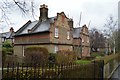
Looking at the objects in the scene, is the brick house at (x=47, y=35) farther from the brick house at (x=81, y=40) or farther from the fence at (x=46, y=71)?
the fence at (x=46, y=71)

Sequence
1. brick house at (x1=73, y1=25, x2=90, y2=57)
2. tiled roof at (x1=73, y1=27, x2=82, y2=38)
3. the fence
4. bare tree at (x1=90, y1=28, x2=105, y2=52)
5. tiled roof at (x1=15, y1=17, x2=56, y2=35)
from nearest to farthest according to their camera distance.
→ the fence
tiled roof at (x1=15, y1=17, x2=56, y2=35)
brick house at (x1=73, y1=25, x2=90, y2=57)
tiled roof at (x1=73, y1=27, x2=82, y2=38)
bare tree at (x1=90, y1=28, x2=105, y2=52)

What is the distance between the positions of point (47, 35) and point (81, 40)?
52.6ft

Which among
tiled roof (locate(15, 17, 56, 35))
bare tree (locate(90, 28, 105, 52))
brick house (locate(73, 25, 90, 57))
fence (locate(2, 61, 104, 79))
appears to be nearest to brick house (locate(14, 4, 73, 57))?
tiled roof (locate(15, 17, 56, 35))

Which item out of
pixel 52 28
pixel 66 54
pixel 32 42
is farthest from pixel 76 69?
pixel 32 42

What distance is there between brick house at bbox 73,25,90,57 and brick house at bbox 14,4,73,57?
7636 mm

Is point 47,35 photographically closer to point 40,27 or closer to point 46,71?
point 40,27

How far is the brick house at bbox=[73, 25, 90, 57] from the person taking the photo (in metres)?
45.3

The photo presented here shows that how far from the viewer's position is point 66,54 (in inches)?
961

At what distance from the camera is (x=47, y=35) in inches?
1280

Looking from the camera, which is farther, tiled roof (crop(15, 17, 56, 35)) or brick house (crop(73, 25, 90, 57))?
brick house (crop(73, 25, 90, 57))

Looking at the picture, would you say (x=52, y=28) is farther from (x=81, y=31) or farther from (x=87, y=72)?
(x=87, y=72)

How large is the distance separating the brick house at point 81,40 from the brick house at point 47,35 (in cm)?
764

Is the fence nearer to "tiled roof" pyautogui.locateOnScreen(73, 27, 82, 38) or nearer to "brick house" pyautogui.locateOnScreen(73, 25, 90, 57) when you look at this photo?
"brick house" pyautogui.locateOnScreen(73, 25, 90, 57)

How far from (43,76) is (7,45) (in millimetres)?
39163
